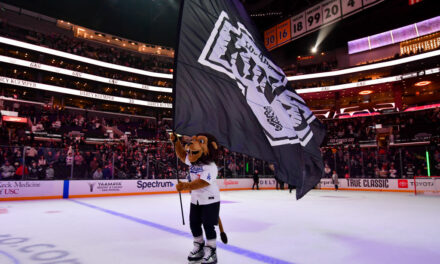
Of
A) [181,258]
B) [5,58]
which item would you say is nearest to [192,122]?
[181,258]

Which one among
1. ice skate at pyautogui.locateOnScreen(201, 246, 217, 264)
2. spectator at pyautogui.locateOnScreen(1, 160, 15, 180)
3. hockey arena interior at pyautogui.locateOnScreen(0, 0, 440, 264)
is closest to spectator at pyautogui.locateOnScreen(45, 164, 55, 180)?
hockey arena interior at pyautogui.locateOnScreen(0, 0, 440, 264)

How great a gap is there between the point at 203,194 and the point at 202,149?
1.81 feet

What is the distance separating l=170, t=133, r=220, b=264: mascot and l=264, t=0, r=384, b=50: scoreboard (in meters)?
4.54

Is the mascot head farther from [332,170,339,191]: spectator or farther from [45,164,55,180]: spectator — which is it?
[332,170,339,191]: spectator

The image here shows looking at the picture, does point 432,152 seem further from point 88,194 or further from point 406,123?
point 88,194

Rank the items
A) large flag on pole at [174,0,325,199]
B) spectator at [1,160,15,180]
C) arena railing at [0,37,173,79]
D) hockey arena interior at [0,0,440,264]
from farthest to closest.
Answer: arena railing at [0,37,173,79] → spectator at [1,160,15,180] → hockey arena interior at [0,0,440,264] → large flag on pole at [174,0,325,199]

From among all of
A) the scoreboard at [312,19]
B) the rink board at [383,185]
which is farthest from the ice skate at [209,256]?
the rink board at [383,185]

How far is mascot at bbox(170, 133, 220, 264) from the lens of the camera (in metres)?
3.50

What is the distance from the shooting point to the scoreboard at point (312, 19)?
6078 millimetres

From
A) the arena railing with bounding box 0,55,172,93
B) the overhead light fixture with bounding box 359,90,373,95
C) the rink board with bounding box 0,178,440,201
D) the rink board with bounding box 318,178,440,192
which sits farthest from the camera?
the overhead light fixture with bounding box 359,90,373,95

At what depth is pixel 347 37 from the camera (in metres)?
26.2

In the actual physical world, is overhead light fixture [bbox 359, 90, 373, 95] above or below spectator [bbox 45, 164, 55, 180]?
above

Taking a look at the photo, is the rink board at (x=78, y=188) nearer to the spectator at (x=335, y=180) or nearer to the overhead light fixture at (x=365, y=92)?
the spectator at (x=335, y=180)

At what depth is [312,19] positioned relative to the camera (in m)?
6.89
